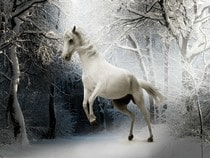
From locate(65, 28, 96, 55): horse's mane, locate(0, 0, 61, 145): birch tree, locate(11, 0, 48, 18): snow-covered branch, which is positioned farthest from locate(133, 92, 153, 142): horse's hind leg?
locate(11, 0, 48, 18): snow-covered branch

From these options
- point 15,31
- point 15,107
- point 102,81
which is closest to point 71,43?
point 102,81

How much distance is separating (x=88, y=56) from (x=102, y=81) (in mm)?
163

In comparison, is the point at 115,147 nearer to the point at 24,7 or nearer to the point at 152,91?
the point at 152,91

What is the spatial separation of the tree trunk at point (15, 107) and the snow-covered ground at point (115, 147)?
73mm

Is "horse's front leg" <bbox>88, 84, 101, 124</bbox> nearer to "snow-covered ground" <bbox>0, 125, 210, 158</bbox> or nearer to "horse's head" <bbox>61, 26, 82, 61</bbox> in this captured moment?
"snow-covered ground" <bbox>0, 125, 210, 158</bbox>

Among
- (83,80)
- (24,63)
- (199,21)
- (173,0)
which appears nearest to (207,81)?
(199,21)

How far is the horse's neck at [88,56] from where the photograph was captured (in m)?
2.34

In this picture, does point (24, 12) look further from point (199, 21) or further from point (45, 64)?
point (199, 21)

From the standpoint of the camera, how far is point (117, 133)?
94.7 inches

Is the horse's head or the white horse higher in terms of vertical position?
the horse's head

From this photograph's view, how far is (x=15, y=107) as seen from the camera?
8.05ft

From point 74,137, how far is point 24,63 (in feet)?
1.84

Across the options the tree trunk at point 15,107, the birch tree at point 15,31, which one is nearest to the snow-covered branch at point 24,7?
the birch tree at point 15,31

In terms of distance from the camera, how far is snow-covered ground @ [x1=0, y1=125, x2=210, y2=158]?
2359 millimetres
